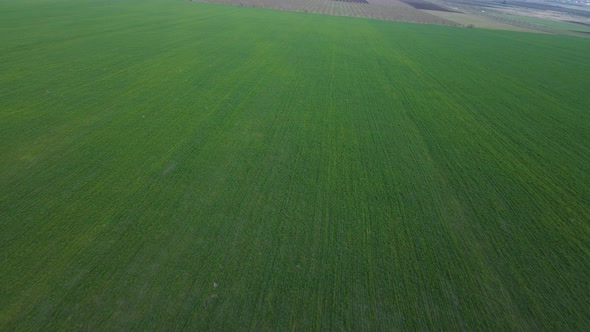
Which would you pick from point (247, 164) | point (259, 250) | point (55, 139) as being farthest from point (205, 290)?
point (55, 139)

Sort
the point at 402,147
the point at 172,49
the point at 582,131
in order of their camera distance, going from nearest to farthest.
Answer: the point at 402,147 → the point at 582,131 → the point at 172,49

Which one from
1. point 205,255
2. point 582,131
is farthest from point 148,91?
point 582,131

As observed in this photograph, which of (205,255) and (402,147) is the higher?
(402,147)

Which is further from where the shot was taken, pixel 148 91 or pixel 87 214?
pixel 148 91

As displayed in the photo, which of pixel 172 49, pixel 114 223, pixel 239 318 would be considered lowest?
pixel 239 318

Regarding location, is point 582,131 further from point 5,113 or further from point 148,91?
point 5,113

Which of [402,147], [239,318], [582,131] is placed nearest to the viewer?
[239,318]

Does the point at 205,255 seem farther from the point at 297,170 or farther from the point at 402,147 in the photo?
the point at 402,147
